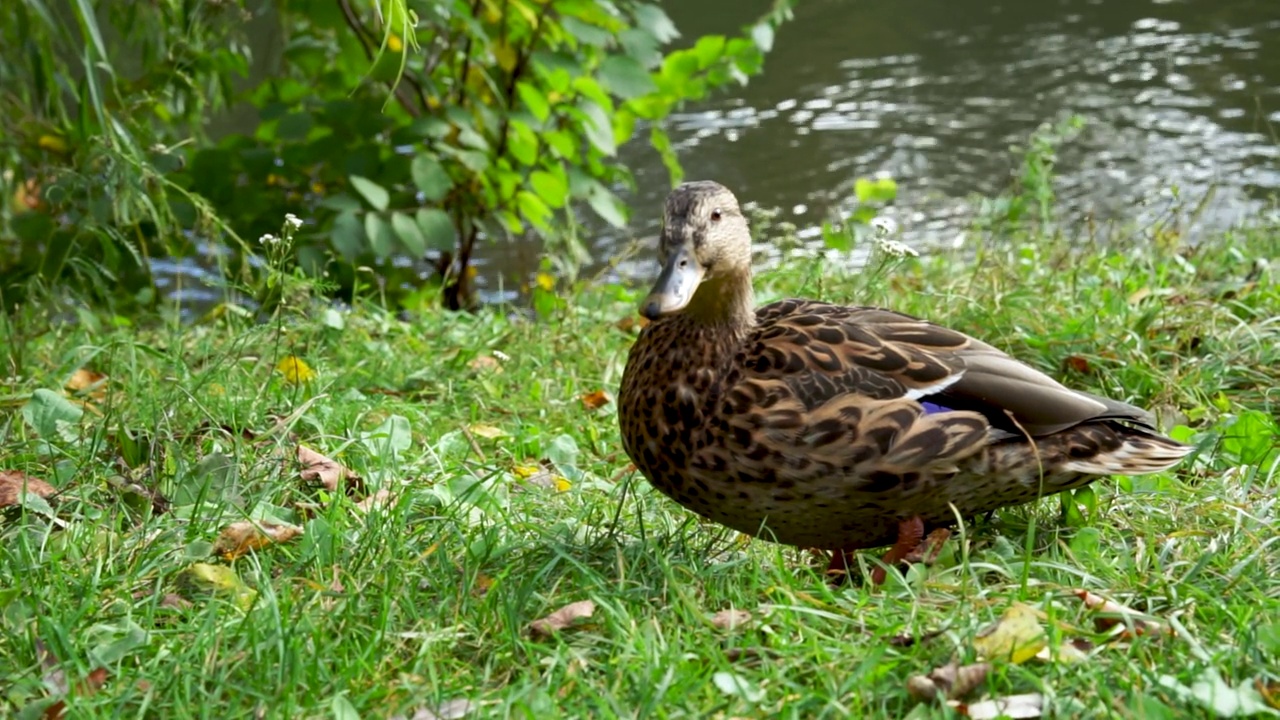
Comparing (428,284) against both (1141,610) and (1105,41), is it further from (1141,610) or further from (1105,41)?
(1105,41)

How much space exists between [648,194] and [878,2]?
14.1ft

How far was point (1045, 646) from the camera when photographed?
2.22 meters

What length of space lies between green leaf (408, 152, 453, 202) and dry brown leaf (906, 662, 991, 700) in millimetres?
3451

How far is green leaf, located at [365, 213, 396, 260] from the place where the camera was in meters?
5.16

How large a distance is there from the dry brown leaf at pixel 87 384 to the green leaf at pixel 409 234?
1.29 meters

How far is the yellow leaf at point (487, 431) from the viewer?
12.3ft

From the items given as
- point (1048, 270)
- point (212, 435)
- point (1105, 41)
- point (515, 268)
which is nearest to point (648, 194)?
point (515, 268)

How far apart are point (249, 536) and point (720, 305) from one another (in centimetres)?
101

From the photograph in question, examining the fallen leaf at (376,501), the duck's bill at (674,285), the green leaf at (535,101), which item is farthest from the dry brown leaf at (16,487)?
the green leaf at (535,101)

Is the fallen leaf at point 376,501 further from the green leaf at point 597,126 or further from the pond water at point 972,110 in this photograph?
the pond water at point 972,110

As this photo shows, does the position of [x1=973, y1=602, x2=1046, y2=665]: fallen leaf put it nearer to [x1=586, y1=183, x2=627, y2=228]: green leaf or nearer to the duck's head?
the duck's head

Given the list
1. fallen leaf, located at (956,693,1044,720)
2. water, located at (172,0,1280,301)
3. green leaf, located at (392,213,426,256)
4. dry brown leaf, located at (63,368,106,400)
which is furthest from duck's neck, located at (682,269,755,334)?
water, located at (172,0,1280,301)

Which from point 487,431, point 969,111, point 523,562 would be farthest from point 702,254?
point 969,111

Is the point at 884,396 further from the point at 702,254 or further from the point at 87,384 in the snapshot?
the point at 87,384
